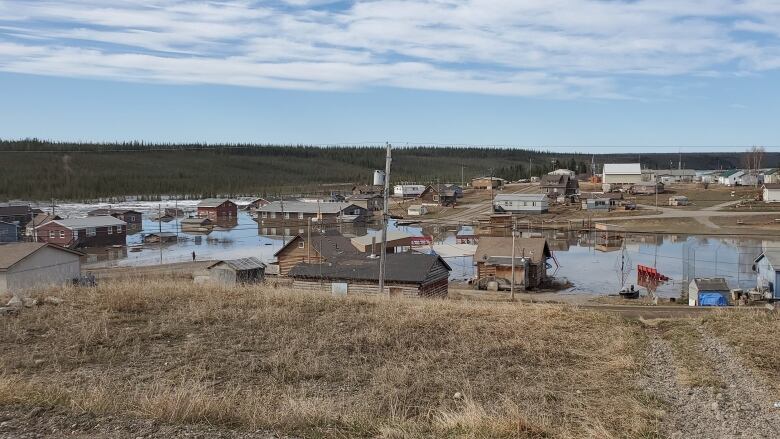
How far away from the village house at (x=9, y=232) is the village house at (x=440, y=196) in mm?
43682

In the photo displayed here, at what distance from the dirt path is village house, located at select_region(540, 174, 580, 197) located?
2635 inches

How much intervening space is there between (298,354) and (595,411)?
12.9 feet

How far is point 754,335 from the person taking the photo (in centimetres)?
972

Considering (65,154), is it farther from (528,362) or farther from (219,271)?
(528,362)

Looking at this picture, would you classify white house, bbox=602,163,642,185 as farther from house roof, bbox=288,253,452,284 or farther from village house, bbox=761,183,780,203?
house roof, bbox=288,253,452,284

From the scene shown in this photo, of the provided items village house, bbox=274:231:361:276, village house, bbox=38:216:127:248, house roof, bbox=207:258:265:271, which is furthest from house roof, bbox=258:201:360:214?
house roof, bbox=207:258:265:271

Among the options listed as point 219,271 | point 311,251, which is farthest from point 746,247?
point 219,271

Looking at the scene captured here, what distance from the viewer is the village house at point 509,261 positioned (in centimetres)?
2695

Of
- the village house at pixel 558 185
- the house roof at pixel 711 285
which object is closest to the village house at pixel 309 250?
the house roof at pixel 711 285

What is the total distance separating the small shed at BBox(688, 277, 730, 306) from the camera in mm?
19766

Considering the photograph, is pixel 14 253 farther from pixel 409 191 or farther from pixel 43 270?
pixel 409 191

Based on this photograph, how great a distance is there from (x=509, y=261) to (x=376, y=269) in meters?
9.49

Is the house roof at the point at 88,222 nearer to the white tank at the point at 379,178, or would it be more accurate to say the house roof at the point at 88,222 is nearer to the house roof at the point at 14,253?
the house roof at the point at 14,253

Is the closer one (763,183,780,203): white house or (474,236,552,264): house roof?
(474,236,552,264): house roof
